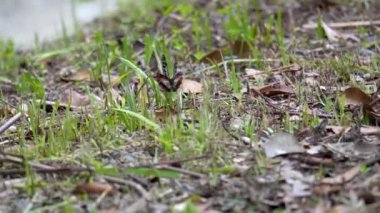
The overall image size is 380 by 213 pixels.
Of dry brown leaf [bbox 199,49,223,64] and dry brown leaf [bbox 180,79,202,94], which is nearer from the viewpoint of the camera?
dry brown leaf [bbox 180,79,202,94]

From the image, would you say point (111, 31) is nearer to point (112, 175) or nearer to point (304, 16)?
point (304, 16)

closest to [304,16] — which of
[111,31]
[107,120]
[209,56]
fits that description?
[209,56]

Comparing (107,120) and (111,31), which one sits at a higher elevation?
(111,31)

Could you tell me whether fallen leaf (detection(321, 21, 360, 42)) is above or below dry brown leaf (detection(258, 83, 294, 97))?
above

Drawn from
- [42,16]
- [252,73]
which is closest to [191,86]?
[252,73]

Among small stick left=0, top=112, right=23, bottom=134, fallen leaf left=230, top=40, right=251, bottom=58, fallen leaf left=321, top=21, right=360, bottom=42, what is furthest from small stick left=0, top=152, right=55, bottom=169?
fallen leaf left=321, top=21, right=360, bottom=42

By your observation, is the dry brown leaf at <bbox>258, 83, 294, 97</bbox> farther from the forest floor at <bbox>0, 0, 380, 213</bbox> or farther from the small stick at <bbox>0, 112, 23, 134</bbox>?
the small stick at <bbox>0, 112, 23, 134</bbox>

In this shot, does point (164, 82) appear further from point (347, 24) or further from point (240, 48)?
point (347, 24)
